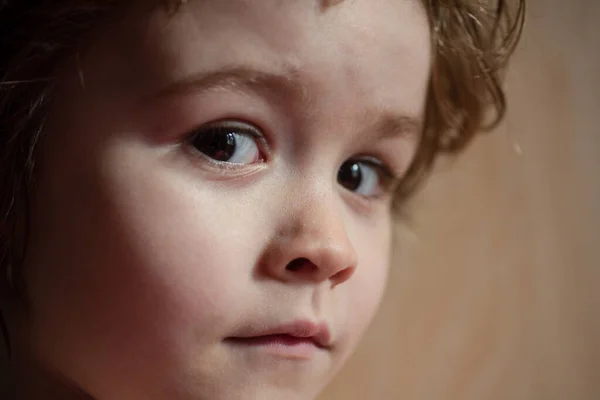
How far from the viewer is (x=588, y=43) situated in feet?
2.63

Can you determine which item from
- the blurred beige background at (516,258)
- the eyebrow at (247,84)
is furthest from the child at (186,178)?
the blurred beige background at (516,258)

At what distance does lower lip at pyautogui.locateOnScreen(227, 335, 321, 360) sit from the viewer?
1.52ft

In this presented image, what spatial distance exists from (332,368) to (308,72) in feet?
0.73

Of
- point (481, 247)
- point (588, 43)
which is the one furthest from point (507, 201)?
point (588, 43)

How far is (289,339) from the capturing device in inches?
18.8

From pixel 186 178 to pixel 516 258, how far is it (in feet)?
1.52

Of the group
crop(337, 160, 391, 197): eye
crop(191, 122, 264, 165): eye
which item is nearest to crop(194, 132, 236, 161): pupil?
crop(191, 122, 264, 165): eye

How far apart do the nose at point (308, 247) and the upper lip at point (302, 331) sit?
3 cm

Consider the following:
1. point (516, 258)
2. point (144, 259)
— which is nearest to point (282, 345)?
point (144, 259)

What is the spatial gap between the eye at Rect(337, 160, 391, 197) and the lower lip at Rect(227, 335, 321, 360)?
0.45ft

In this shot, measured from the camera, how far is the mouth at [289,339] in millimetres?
462

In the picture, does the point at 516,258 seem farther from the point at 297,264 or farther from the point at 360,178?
the point at 297,264

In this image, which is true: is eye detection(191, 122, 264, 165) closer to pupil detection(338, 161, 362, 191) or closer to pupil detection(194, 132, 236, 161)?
pupil detection(194, 132, 236, 161)

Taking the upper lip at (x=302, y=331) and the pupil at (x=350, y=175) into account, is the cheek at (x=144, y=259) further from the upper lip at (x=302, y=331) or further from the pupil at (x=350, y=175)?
the pupil at (x=350, y=175)
